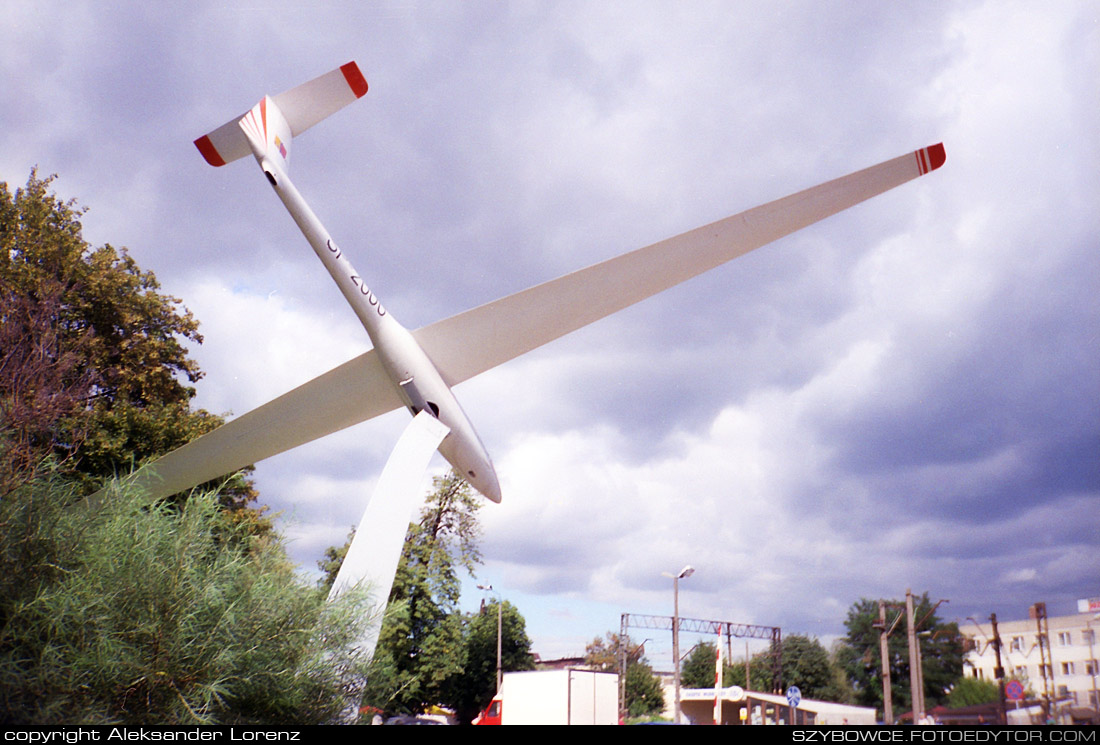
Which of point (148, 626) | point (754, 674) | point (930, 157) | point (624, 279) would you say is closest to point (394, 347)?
point (624, 279)

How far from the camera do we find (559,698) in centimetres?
1753

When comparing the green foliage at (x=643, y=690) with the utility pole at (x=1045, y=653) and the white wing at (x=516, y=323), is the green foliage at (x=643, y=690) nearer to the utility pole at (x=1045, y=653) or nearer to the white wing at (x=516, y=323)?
the white wing at (x=516, y=323)

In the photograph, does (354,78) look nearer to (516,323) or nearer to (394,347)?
(394,347)

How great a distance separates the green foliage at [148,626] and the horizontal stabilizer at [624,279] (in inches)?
213

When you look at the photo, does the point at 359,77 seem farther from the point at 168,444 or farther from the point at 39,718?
the point at 168,444

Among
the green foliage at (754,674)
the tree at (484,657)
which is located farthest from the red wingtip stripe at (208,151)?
the green foliage at (754,674)

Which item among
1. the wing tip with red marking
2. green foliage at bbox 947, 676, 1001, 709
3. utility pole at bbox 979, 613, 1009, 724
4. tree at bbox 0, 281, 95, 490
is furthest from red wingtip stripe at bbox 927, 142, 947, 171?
tree at bbox 0, 281, 95, 490

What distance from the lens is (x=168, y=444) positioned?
2050 cm

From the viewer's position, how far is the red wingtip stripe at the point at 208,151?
13.3 m

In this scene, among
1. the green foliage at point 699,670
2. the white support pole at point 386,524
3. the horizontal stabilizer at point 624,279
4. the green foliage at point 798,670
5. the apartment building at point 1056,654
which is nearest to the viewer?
the apartment building at point 1056,654

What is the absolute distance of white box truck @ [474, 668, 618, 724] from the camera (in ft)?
57.5

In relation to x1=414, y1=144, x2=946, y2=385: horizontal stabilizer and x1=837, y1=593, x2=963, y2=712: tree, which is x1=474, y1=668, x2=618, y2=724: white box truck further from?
x1=414, y1=144, x2=946, y2=385: horizontal stabilizer

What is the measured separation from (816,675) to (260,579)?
935 inches

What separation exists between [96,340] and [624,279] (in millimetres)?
16092
